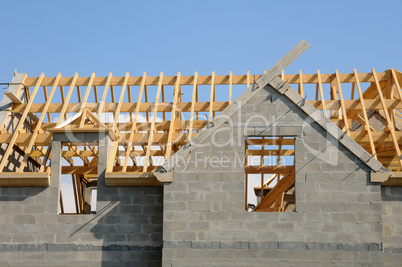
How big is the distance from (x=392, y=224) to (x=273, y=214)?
10.9ft

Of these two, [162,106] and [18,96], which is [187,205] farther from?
[18,96]

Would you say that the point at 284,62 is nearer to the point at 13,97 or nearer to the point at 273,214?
the point at 273,214

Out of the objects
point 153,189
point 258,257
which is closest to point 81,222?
point 153,189

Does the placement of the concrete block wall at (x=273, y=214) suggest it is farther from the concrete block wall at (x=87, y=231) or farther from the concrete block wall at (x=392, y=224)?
the concrete block wall at (x=87, y=231)

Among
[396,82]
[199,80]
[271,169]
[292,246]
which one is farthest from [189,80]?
[292,246]

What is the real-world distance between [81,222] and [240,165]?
478 centimetres

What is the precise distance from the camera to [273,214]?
17328mm

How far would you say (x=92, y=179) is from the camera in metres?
28.8

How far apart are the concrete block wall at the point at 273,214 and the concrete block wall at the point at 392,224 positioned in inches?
28.4

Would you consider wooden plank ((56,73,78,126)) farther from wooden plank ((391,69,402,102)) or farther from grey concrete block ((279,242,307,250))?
wooden plank ((391,69,402,102))

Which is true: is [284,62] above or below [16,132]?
above

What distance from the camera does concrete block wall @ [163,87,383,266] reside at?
1709 cm

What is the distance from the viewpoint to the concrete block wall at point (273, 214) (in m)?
17.1

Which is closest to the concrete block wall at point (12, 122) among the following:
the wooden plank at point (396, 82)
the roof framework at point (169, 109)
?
the roof framework at point (169, 109)
